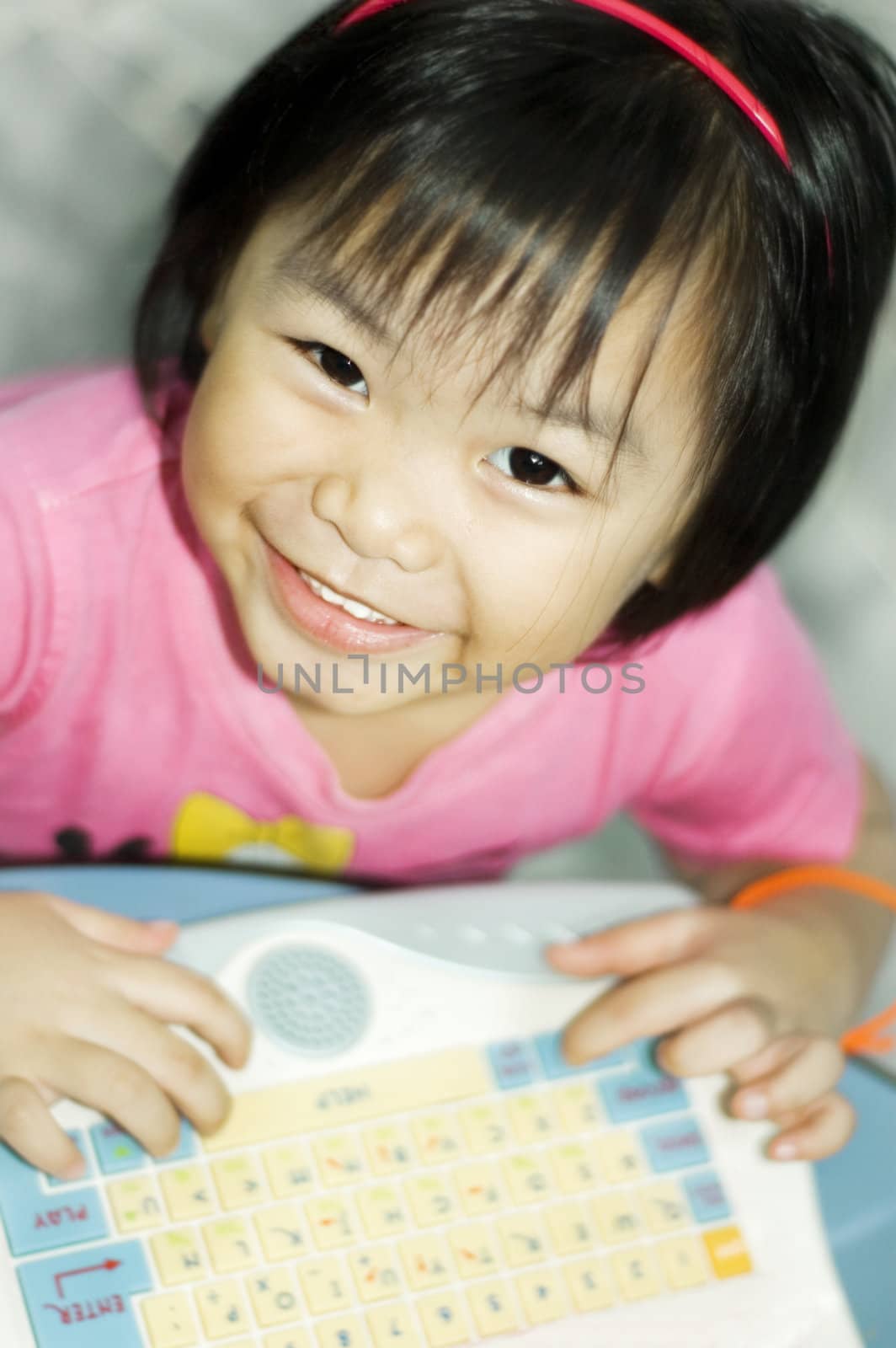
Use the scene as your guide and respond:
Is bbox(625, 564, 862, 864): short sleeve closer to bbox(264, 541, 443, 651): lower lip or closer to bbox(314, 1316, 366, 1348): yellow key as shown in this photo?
bbox(264, 541, 443, 651): lower lip

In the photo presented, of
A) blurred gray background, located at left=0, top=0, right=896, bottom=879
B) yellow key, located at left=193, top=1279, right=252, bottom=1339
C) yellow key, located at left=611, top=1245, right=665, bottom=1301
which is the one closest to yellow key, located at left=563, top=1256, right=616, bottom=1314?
yellow key, located at left=611, top=1245, right=665, bottom=1301

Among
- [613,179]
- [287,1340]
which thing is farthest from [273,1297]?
[613,179]

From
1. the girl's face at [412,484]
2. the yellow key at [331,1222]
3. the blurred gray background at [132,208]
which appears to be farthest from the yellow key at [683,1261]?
the blurred gray background at [132,208]

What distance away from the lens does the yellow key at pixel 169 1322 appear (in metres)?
0.45

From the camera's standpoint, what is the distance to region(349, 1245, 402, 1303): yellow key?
18.9 inches

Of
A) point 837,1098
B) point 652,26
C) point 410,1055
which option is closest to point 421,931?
point 410,1055

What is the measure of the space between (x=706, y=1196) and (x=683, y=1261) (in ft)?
0.08

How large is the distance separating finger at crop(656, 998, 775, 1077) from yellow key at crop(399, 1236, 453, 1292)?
0.11 meters

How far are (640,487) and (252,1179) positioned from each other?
0.26 meters

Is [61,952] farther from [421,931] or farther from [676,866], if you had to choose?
[676,866]

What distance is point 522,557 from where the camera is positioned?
521 millimetres

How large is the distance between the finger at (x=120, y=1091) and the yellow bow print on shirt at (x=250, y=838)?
0.25 meters

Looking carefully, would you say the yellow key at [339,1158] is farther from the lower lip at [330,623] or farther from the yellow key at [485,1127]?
the lower lip at [330,623]

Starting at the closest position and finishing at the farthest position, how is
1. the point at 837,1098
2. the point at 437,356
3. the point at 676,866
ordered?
the point at 437,356, the point at 837,1098, the point at 676,866
